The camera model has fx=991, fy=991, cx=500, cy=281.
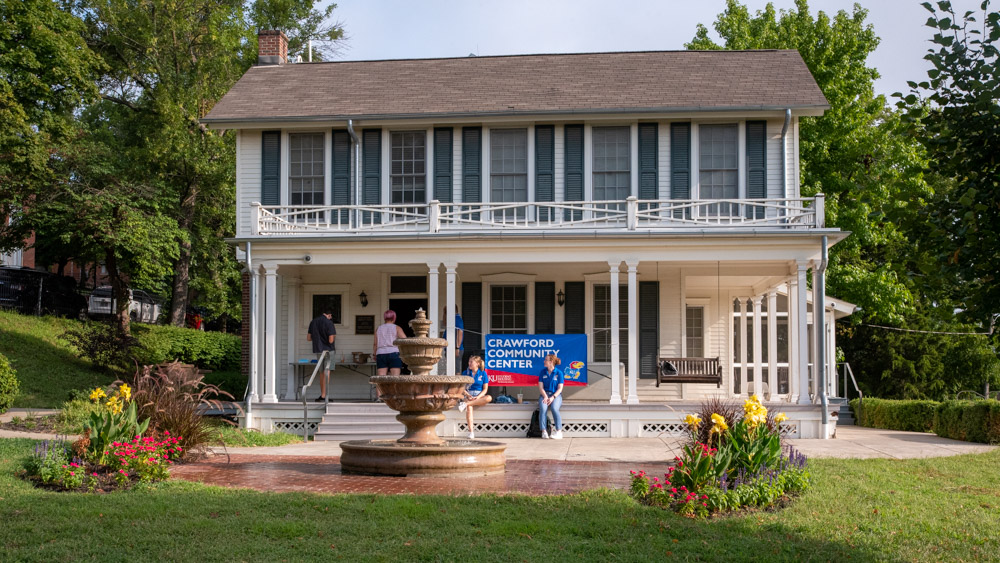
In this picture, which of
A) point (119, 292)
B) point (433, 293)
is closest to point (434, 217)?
point (433, 293)

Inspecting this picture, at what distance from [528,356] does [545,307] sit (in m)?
2.62

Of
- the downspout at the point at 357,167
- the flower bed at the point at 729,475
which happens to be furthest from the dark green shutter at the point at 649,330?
the flower bed at the point at 729,475

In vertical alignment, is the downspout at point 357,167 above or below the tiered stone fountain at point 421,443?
above

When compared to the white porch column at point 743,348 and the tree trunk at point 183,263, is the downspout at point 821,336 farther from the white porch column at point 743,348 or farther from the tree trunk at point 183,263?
the tree trunk at point 183,263

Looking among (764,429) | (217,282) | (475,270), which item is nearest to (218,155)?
(217,282)

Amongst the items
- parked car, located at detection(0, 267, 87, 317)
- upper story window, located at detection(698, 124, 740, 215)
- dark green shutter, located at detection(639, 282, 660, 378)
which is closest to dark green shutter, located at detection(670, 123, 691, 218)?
upper story window, located at detection(698, 124, 740, 215)

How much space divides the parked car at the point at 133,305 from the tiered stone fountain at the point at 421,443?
86.8 feet

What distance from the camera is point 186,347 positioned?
3091cm

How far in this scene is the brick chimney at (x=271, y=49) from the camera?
25547mm

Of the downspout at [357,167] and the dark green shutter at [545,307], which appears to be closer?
the downspout at [357,167]

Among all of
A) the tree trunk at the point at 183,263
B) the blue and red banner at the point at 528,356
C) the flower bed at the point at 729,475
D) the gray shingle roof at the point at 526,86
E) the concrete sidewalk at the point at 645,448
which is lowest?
the concrete sidewalk at the point at 645,448

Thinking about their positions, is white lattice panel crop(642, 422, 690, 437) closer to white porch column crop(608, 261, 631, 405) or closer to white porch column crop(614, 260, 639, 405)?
white porch column crop(614, 260, 639, 405)

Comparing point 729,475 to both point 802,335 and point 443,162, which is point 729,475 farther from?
point 443,162

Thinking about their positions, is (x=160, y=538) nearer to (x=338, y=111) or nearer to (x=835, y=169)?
(x=338, y=111)
